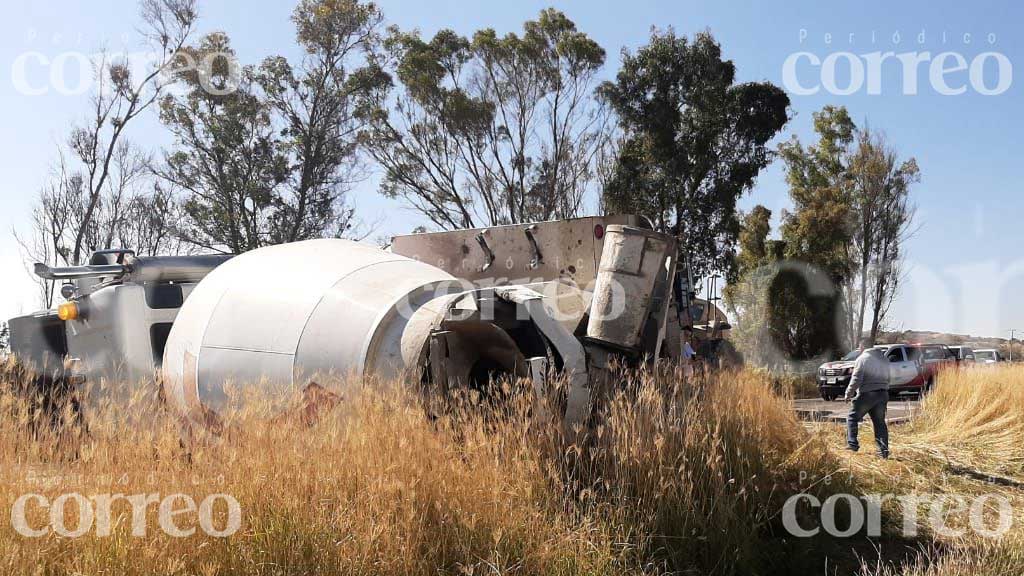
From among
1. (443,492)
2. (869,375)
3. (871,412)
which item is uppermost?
(869,375)

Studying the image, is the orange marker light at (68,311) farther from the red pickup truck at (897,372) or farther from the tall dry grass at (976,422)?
the red pickup truck at (897,372)

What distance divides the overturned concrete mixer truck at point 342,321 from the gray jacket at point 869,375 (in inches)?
137

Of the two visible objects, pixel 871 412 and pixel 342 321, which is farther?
pixel 871 412

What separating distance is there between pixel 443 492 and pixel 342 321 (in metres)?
1.45

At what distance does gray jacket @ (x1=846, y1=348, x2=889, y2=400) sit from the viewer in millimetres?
9000

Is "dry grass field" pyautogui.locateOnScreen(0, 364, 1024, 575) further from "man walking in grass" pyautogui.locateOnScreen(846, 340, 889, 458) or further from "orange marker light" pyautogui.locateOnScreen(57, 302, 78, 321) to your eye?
"man walking in grass" pyautogui.locateOnScreen(846, 340, 889, 458)

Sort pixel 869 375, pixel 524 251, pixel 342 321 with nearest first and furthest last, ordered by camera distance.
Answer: pixel 342 321 < pixel 524 251 < pixel 869 375

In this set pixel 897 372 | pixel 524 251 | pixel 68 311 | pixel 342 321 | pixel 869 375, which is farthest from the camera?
pixel 897 372

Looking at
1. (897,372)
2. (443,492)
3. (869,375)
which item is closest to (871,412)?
(869,375)

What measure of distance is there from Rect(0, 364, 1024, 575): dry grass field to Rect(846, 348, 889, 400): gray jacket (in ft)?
9.15

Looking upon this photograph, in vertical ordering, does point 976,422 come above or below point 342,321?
below

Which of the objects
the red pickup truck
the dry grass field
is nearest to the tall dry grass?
the dry grass field

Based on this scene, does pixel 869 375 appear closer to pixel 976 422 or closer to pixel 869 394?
pixel 869 394

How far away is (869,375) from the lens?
906 centimetres
